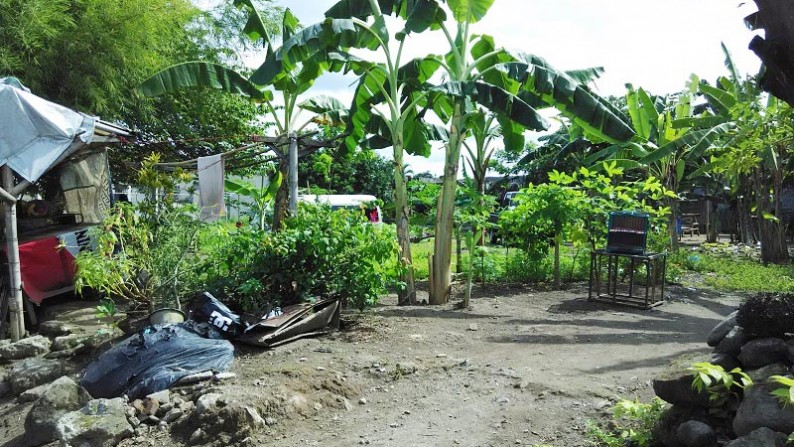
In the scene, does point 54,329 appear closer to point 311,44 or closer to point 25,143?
point 25,143

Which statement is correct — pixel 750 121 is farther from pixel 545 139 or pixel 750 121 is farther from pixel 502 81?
pixel 545 139

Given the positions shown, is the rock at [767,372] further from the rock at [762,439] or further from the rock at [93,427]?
the rock at [93,427]

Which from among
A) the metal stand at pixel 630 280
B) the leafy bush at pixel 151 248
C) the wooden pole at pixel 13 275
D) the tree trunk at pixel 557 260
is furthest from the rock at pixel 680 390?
the wooden pole at pixel 13 275

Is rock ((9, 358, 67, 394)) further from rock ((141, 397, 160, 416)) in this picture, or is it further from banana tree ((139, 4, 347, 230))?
banana tree ((139, 4, 347, 230))

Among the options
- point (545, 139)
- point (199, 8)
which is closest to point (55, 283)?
point (199, 8)

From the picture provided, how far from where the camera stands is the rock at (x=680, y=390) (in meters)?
3.83

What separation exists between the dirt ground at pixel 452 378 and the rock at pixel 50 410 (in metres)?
0.68

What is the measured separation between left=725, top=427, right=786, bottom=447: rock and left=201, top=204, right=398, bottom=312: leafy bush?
443cm

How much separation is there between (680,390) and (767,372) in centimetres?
52

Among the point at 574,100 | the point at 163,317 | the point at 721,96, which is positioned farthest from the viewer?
the point at 721,96

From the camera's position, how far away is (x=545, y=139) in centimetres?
2473

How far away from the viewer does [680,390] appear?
3904mm

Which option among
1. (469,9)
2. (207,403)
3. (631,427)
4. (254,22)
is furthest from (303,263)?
(254,22)

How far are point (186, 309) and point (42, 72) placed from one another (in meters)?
6.03
